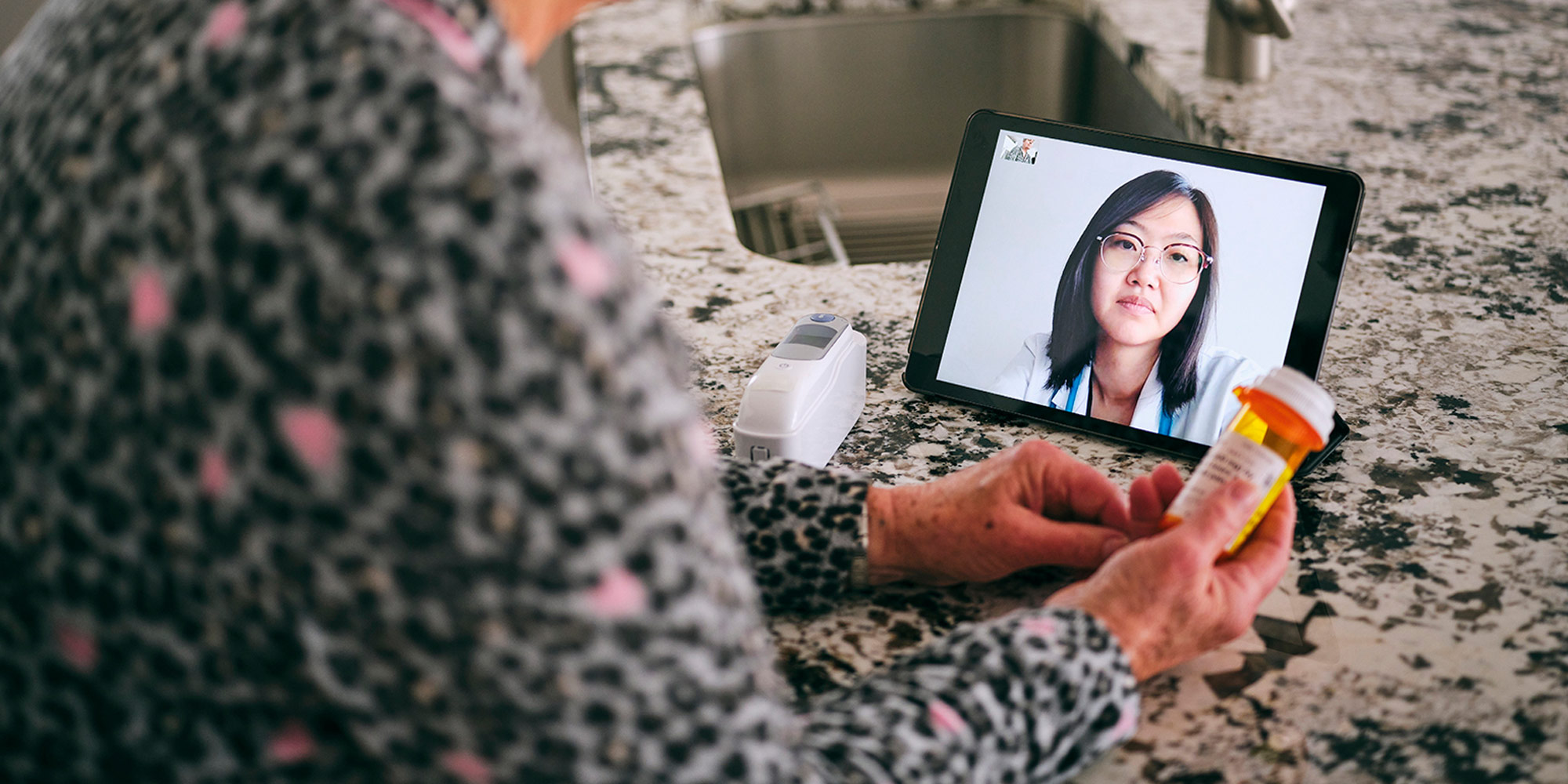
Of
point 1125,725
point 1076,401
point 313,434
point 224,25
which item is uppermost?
point 224,25

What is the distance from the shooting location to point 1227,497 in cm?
67

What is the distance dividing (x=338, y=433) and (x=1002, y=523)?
1.53ft

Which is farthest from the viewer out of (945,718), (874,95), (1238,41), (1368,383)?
(874,95)

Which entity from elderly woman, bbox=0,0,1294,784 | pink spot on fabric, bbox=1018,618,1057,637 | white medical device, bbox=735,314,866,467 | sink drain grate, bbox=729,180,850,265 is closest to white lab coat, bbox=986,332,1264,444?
white medical device, bbox=735,314,866,467

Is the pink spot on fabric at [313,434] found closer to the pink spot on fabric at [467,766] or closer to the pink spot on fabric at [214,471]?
the pink spot on fabric at [214,471]

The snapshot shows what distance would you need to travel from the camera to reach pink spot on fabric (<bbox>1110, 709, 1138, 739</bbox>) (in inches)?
24.3

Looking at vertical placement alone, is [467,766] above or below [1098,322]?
below

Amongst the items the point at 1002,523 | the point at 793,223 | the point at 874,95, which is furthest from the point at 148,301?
the point at 874,95

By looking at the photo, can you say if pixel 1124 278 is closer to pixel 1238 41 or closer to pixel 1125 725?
pixel 1125 725

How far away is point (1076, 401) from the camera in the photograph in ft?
2.99

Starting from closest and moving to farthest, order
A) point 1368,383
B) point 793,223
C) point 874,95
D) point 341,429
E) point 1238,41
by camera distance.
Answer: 1. point 341,429
2. point 1368,383
3. point 1238,41
4. point 793,223
5. point 874,95

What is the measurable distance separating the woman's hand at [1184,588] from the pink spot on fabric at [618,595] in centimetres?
32

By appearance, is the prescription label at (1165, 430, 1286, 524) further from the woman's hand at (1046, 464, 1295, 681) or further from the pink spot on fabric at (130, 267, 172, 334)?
the pink spot on fabric at (130, 267, 172, 334)

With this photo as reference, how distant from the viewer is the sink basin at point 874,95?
6.01 feet
